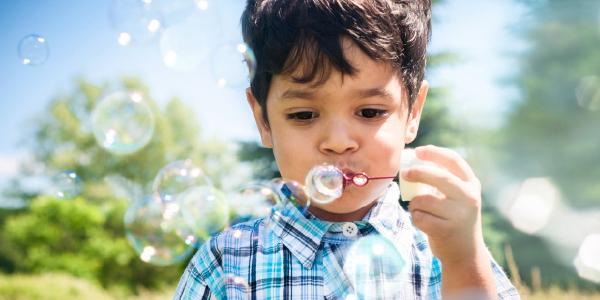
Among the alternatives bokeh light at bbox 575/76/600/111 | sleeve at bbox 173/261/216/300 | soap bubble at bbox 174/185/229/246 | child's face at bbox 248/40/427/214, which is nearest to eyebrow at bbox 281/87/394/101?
child's face at bbox 248/40/427/214

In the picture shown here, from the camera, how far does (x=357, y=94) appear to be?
1.89 metres

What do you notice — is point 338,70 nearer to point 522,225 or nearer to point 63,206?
point 522,225

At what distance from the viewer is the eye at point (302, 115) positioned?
1.92 metres

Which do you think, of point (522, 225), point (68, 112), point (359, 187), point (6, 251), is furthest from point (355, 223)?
point (68, 112)

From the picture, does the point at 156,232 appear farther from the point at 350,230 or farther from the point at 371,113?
the point at 371,113

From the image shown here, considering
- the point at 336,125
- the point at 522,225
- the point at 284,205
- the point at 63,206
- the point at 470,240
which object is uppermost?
the point at 63,206

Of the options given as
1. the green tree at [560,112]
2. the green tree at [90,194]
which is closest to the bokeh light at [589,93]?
the green tree at [560,112]

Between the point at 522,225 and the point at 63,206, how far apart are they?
37.3 feet

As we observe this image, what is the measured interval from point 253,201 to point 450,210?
0.99 meters

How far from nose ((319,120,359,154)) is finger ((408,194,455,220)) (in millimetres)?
265

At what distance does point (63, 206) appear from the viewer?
16156 mm

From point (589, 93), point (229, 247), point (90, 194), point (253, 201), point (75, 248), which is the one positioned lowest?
point (229, 247)

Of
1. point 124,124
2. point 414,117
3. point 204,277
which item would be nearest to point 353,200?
point 414,117

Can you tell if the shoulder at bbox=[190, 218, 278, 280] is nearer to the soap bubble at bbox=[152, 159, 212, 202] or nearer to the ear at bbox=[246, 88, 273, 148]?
the ear at bbox=[246, 88, 273, 148]
